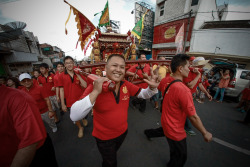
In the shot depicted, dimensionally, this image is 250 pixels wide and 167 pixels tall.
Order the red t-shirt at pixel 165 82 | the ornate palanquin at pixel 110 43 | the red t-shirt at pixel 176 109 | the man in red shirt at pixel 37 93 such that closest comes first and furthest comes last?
1. the red t-shirt at pixel 176 109
2. the red t-shirt at pixel 165 82
3. the man in red shirt at pixel 37 93
4. the ornate palanquin at pixel 110 43

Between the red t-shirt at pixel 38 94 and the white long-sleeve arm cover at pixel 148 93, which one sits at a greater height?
the white long-sleeve arm cover at pixel 148 93

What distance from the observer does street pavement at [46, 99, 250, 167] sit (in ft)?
6.52

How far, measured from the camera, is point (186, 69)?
1596 millimetres

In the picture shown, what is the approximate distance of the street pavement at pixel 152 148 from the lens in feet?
6.52

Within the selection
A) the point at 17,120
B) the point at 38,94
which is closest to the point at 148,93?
the point at 17,120

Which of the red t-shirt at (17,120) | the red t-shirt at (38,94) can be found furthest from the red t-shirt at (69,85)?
the red t-shirt at (17,120)

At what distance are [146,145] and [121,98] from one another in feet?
5.93

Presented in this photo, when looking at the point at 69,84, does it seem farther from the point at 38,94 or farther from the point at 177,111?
the point at 177,111

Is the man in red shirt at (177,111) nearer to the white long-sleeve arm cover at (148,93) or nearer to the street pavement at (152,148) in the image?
the white long-sleeve arm cover at (148,93)

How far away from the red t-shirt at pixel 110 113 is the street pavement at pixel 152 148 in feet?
3.81

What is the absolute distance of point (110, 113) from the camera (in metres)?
1.28

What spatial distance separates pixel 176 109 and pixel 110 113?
1.05 m

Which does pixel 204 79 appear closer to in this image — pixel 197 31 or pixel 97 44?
pixel 97 44

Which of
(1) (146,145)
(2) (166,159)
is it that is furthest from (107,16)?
(2) (166,159)
